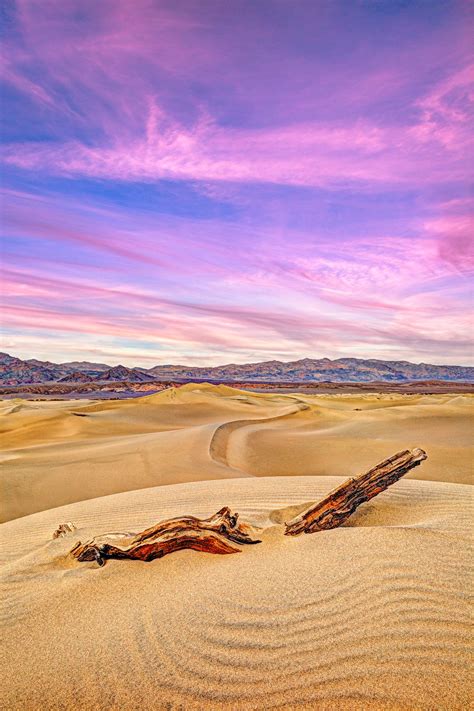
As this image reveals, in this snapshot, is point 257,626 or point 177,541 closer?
point 257,626

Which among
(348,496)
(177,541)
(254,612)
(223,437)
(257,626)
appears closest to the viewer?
(257,626)

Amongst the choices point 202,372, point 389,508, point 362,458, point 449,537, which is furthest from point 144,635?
point 202,372

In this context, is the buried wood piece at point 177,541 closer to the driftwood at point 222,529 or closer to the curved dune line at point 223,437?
the driftwood at point 222,529

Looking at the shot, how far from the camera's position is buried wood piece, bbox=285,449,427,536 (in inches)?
175

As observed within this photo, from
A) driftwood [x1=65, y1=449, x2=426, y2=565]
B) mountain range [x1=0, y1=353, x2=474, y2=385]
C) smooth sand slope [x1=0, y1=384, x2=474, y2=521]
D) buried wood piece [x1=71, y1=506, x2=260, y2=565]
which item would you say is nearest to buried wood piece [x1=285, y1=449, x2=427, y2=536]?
driftwood [x1=65, y1=449, x2=426, y2=565]

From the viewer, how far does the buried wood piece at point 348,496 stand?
4.45 m

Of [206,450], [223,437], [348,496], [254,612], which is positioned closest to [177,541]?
[254,612]

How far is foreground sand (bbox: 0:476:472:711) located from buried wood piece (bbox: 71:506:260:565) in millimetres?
97

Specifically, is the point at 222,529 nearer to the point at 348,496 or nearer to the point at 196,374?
the point at 348,496

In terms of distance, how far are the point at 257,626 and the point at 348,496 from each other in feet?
6.70

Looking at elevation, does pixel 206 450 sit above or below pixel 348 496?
below

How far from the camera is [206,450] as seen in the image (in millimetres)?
12539

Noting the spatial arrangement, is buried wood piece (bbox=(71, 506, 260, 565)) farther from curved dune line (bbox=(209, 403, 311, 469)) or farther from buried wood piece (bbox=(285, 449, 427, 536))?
curved dune line (bbox=(209, 403, 311, 469))

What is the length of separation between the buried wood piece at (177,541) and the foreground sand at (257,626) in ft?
0.32
